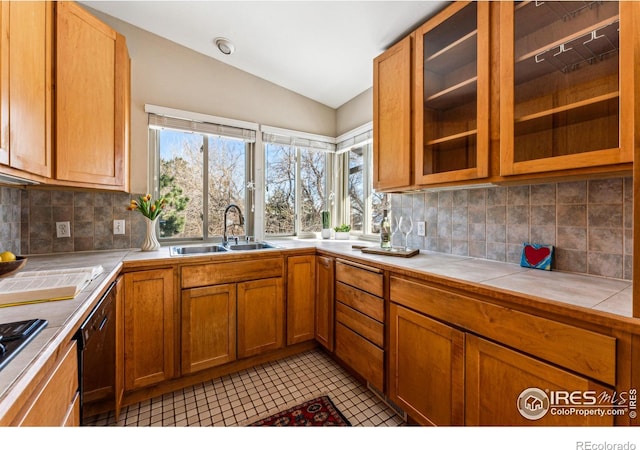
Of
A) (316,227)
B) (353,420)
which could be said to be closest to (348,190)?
(316,227)

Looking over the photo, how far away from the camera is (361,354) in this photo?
5.89 ft

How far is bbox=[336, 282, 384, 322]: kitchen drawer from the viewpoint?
5.42ft

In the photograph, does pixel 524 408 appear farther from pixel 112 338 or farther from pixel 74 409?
pixel 112 338

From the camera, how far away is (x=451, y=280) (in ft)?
4.14

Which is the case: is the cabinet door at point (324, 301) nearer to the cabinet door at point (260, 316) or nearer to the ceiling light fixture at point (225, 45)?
the cabinet door at point (260, 316)

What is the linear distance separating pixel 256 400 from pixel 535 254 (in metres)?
1.88

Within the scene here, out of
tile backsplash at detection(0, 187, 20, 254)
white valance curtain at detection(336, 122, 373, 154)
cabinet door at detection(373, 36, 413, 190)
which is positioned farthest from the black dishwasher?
white valance curtain at detection(336, 122, 373, 154)

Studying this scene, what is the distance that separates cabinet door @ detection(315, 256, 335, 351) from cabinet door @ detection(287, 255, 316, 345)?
0.05m

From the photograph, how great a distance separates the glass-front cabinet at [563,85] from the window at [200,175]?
2.14m

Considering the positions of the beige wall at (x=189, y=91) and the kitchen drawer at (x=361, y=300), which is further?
the beige wall at (x=189, y=91)

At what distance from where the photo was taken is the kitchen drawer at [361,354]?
1649 millimetres

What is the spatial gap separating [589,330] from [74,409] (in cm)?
166

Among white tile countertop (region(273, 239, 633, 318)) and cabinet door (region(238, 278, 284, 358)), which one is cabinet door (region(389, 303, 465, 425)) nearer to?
white tile countertop (region(273, 239, 633, 318))

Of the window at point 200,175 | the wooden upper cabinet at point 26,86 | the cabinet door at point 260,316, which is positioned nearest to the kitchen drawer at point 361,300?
the cabinet door at point 260,316
